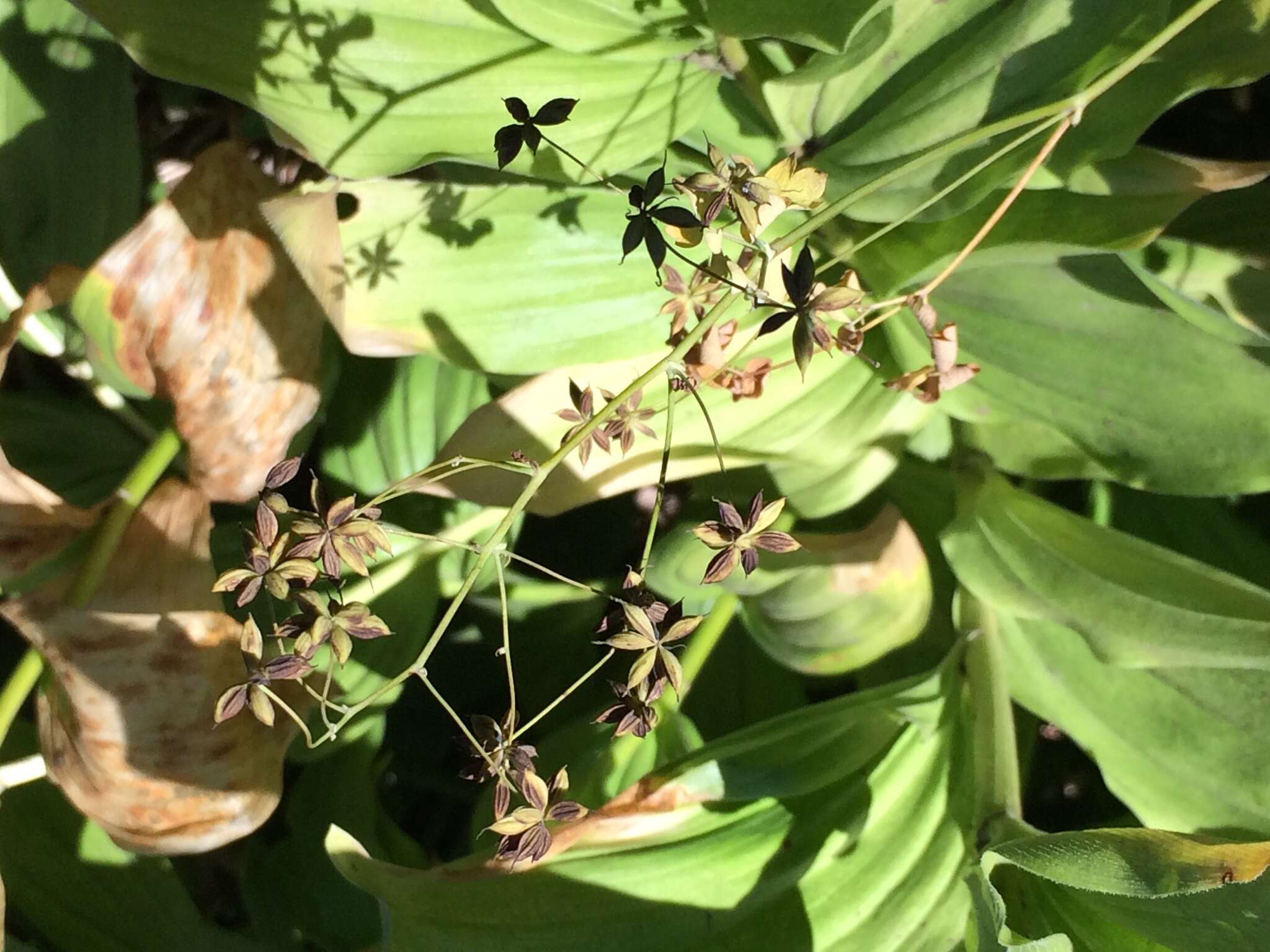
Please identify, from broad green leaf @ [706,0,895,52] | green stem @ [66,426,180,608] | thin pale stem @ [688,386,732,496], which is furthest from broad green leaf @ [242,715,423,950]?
broad green leaf @ [706,0,895,52]

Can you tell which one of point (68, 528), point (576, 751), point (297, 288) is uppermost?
point (297, 288)

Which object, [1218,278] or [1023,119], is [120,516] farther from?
[1218,278]

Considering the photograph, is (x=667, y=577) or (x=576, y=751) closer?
(x=667, y=577)

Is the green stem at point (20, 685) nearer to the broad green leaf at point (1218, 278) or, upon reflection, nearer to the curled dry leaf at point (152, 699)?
the curled dry leaf at point (152, 699)

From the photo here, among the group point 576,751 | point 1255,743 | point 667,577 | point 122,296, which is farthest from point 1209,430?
point 122,296

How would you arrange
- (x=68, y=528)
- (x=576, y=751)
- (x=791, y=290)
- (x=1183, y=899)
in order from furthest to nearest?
(x=576, y=751) < (x=68, y=528) < (x=1183, y=899) < (x=791, y=290)

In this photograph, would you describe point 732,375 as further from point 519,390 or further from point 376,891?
point 376,891

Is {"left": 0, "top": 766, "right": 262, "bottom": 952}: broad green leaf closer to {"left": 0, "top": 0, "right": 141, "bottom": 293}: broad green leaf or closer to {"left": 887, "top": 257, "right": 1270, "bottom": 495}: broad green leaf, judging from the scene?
{"left": 0, "top": 0, "right": 141, "bottom": 293}: broad green leaf
